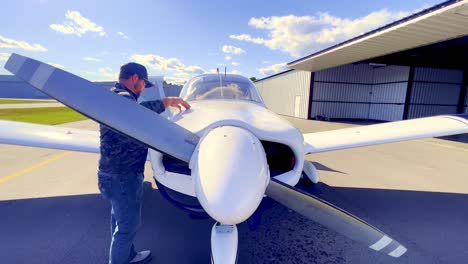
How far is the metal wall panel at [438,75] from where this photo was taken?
2000 centimetres

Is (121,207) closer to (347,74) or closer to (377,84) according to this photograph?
(347,74)

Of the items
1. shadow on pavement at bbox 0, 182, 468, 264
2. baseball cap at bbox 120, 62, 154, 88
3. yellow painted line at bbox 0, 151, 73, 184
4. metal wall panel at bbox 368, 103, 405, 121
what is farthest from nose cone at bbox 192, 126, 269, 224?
metal wall panel at bbox 368, 103, 405, 121

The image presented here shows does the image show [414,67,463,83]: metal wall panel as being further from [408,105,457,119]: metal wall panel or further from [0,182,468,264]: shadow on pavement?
[0,182,468,264]: shadow on pavement

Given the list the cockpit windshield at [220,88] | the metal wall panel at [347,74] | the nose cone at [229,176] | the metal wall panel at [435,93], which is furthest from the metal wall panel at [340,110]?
the nose cone at [229,176]

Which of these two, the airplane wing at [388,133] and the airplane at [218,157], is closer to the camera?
the airplane at [218,157]

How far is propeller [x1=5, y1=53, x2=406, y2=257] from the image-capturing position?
1563 millimetres

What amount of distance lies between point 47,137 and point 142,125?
2.65 metres

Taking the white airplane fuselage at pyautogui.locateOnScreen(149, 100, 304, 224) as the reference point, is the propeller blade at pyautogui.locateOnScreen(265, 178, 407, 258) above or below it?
below

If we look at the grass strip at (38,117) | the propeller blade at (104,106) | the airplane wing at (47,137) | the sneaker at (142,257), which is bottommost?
the grass strip at (38,117)

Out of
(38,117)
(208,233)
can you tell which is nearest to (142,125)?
(208,233)

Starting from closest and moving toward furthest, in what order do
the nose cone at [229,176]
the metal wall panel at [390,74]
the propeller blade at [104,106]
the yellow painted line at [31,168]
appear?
1. the nose cone at [229,176]
2. the propeller blade at [104,106]
3. the yellow painted line at [31,168]
4. the metal wall panel at [390,74]

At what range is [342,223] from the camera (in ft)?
5.37

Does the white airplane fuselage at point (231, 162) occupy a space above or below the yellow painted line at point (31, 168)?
above

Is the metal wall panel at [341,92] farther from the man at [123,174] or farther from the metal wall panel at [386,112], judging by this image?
the man at [123,174]
